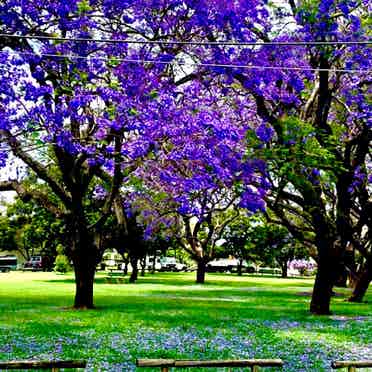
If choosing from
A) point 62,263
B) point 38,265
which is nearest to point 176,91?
point 62,263

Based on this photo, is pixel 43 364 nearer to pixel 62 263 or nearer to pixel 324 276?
pixel 324 276

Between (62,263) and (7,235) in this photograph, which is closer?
(62,263)

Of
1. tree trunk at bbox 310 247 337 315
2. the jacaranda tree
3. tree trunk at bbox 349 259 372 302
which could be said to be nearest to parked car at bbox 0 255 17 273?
tree trunk at bbox 349 259 372 302

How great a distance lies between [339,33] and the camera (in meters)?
15.1

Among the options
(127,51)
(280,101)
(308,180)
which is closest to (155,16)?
(127,51)

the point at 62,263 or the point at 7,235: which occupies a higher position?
the point at 7,235

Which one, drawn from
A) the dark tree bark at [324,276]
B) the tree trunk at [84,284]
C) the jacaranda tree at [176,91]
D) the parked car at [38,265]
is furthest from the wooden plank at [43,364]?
the parked car at [38,265]

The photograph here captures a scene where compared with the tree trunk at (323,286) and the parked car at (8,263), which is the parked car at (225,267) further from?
the tree trunk at (323,286)

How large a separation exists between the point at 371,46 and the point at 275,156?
3.54 meters

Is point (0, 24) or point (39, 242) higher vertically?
point (0, 24)

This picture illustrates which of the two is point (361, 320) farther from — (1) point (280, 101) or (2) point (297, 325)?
(1) point (280, 101)

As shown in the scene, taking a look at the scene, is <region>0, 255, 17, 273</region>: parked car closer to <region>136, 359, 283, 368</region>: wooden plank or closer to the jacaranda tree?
the jacaranda tree

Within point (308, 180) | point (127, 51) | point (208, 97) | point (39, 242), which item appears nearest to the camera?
point (127, 51)

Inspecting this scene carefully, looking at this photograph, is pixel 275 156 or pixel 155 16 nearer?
pixel 155 16
